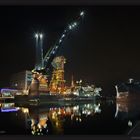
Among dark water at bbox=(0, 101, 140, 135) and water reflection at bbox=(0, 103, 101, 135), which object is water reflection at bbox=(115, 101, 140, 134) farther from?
water reflection at bbox=(0, 103, 101, 135)

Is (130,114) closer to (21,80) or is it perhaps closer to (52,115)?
(52,115)

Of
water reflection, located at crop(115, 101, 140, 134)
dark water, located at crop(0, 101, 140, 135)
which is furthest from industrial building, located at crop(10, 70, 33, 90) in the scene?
water reflection, located at crop(115, 101, 140, 134)

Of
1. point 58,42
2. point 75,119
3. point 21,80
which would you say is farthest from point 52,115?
point 58,42

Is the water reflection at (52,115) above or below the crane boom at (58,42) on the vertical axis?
below

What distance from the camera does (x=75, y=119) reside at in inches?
129

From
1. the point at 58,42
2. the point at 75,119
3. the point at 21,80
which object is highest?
the point at 58,42

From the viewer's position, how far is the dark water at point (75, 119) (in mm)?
3225

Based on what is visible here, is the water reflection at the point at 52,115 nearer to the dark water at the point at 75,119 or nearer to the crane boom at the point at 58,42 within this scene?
the dark water at the point at 75,119

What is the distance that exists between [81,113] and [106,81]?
30 centimetres

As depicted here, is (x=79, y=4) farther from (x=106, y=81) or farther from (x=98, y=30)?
(x=106, y=81)

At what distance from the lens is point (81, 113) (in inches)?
129

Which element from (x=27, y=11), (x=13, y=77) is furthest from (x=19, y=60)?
(x=27, y=11)

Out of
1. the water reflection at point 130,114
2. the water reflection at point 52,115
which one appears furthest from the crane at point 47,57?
the water reflection at point 130,114

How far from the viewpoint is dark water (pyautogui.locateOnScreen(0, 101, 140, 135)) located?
322 cm
